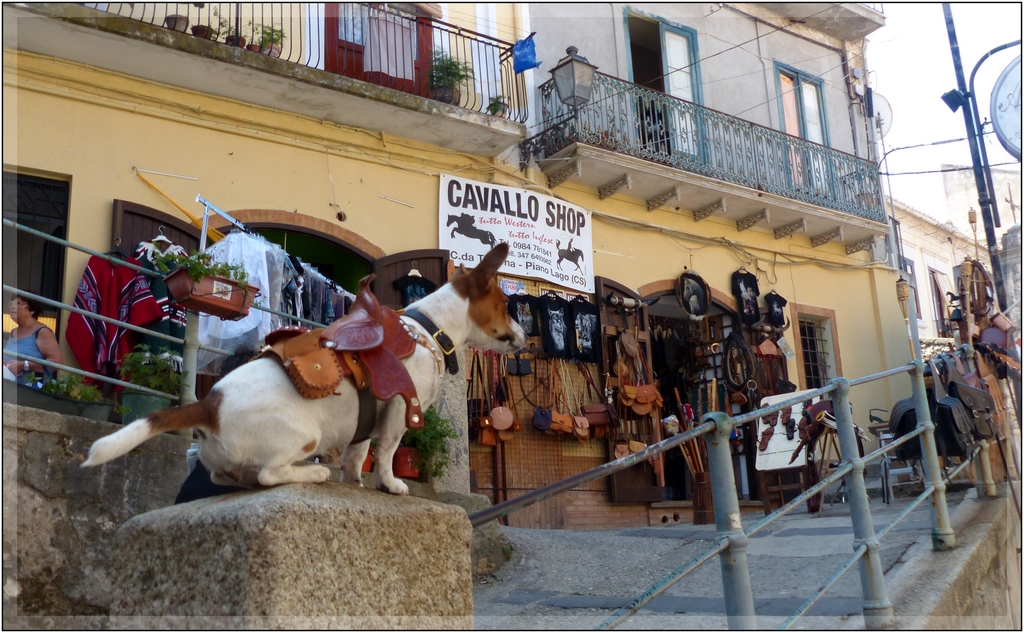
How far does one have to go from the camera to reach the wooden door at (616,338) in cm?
1055

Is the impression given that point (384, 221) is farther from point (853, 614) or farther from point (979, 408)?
point (853, 614)

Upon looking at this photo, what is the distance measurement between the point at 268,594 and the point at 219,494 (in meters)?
0.87

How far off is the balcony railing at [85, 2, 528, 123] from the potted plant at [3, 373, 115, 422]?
14.2 feet

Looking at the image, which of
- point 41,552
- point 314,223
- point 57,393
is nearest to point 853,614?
point 41,552

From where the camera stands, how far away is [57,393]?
4.77 m

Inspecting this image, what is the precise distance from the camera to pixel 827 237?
13.7 metres

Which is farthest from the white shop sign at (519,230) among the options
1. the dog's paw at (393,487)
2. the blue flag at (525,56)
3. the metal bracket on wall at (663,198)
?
the dog's paw at (393,487)

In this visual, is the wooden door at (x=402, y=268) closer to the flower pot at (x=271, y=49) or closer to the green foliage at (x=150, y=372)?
the flower pot at (x=271, y=49)

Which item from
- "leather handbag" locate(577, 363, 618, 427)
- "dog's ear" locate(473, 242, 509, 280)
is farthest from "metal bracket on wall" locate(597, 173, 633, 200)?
"dog's ear" locate(473, 242, 509, 280)

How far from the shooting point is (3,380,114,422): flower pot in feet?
14.2

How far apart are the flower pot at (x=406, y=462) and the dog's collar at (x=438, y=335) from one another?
2.94 m

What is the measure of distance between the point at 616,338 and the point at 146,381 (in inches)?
266

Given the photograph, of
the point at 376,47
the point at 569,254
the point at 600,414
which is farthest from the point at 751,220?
the point at 376,47

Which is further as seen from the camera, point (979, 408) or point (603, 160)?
point (603, 160)
